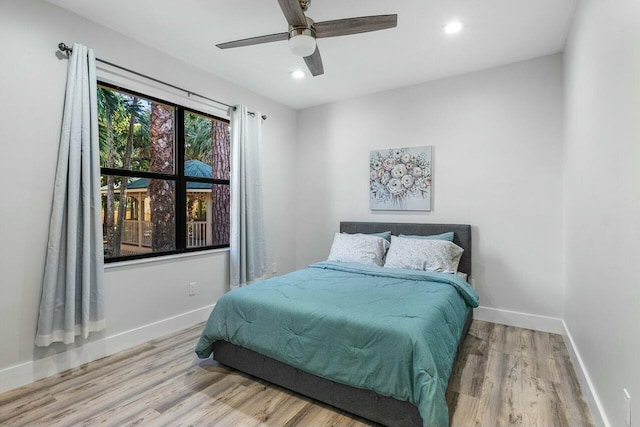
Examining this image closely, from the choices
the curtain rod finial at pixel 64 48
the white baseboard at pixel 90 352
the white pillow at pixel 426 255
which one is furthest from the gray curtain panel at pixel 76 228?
the white pillow at pixel 426 255

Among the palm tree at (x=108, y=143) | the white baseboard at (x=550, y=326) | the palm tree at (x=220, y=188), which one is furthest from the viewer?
the palm tree at (x=220, y=188)

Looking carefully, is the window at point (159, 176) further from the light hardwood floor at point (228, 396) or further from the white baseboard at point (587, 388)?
the white baseboard at point (587, 388)

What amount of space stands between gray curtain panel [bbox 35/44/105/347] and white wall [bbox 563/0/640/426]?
314 centimetres

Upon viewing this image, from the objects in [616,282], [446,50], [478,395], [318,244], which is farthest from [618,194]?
[318,244]

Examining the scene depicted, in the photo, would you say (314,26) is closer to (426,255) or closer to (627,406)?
(426,255)

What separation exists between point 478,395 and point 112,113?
3.64 m

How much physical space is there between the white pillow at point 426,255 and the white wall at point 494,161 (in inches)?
17.5

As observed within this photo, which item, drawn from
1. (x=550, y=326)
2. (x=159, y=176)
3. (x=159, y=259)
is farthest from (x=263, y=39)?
(x=550, y=326)

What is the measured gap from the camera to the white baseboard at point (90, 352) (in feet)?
7.09

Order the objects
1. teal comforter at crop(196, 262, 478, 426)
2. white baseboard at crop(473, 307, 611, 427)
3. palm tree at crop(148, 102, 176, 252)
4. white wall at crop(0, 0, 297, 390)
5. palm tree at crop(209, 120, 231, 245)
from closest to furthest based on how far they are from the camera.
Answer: teal comforter at crop(196, 262, 478, 426)
white baseboard at crop(473, 307, 611, 427)
white wall at crop(0, 0, 297, 390)
palm tree at crop(148, 102, 176, 252)
palm tree at crop(209, 120, 231, 245)

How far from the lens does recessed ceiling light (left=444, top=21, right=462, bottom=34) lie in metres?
2.51

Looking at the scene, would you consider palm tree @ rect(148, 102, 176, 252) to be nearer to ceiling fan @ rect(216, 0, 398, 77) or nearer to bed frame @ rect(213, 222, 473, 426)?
bed frame @ rect(213, 222, 473, 426)

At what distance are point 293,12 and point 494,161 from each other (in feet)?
8.44

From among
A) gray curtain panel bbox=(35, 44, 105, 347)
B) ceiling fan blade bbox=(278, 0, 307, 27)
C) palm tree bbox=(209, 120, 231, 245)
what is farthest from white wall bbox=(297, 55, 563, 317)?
gray curtain panel bbox=(35, 44, 105, 347)
